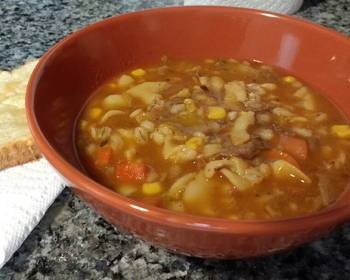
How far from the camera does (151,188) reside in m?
1.45

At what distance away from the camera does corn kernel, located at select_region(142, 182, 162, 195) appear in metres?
1.44

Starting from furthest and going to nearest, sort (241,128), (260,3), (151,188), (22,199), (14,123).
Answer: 1. (260,3)
2. (14,123)
3. (241,128)
4. (22,199)
5. (151,188)

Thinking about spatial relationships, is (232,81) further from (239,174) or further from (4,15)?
(4,15)

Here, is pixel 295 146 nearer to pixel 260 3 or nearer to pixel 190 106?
pixel 190 106

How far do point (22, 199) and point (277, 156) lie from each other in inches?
30.2

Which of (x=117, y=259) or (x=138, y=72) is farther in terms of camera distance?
(x=138, y=72)

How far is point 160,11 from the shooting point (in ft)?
6.22

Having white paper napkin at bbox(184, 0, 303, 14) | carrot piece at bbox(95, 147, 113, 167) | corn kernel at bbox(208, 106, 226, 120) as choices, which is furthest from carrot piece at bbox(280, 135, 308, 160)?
white paper napkin at bbox(184, 0, 303, 14)

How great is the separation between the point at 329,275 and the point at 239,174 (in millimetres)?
370

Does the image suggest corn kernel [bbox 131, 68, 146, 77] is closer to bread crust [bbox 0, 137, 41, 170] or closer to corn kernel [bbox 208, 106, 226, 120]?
corn kernel [bbox 208, 106, 226, 120]

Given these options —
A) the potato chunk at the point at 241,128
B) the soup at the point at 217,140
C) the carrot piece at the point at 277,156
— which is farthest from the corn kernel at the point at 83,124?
the carrot piece at the point at 277,156

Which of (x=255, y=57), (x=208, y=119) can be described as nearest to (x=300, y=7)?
(x=255, y=57)

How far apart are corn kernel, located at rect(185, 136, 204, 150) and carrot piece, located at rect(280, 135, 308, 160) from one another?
0.83 feet

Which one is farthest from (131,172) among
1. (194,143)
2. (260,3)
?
(260,3)
